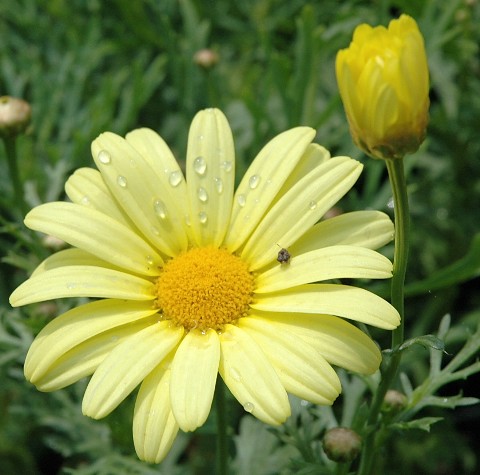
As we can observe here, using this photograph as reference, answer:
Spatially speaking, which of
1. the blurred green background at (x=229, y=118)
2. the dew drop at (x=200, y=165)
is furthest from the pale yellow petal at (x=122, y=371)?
the blurred green background at (x=229, y=118)

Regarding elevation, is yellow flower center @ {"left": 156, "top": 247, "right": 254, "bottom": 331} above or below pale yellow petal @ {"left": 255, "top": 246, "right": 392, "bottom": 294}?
below

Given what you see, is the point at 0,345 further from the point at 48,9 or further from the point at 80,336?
the point at 48,9

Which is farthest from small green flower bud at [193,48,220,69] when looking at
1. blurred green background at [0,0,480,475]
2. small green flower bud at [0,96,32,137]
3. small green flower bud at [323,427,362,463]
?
small green flower bud at [323,427,362,463]

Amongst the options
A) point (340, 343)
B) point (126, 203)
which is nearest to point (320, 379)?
point (340, 343)

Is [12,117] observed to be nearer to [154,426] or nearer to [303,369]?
[154,426]

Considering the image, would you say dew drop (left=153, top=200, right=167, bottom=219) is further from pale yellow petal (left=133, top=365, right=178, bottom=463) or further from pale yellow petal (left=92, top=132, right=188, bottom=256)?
pale yellow petal (left=133, top=365, right=178, bottom=463)

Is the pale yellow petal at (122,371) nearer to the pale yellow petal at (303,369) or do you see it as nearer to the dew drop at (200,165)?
the pale yellow petal at (303,369)
